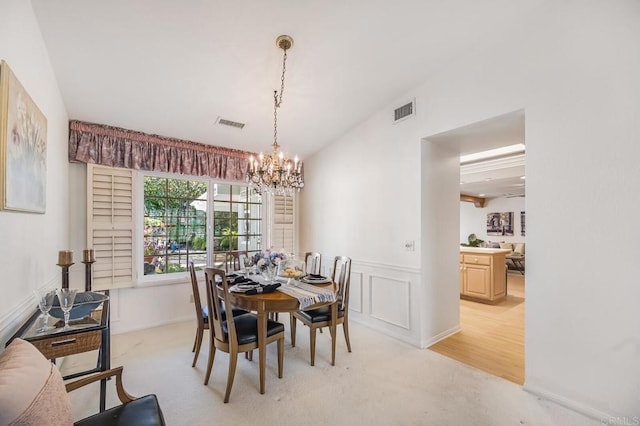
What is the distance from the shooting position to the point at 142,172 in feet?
12.5

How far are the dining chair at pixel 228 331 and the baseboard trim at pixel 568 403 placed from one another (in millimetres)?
2135

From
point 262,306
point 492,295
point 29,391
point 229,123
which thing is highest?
point 229,123

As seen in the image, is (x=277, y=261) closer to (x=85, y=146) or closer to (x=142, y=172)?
(x=142, y=172)

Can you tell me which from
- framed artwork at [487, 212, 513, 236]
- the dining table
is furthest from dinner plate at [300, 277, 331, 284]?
framed artwork at [487, 212, 513, 236]

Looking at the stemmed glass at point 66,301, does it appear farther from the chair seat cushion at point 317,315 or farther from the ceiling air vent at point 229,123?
the ceiling air vent at point 229,123

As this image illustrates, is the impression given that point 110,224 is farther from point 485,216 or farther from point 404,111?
point 485,216

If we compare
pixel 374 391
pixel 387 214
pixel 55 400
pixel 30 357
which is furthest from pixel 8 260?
pixel 387 214

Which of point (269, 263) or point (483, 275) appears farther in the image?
point (483, 275)

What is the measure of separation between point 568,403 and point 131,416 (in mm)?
2998

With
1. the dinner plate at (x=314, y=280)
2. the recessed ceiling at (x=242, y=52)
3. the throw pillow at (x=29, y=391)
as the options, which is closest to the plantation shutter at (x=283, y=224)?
the recessed ceiling at (x=242, y=52)

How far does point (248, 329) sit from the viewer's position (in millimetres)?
2477

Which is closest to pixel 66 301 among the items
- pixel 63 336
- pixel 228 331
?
pixel 63 336

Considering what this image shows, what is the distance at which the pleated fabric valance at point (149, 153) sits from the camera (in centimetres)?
332

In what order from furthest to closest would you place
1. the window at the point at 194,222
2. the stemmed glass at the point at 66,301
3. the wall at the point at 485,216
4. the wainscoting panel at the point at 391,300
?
the wall at the point at 485,216, the window at the point at 194,222, the wainscoting panel at the point at 391,300, the stemmed glass at the point at 66,301
